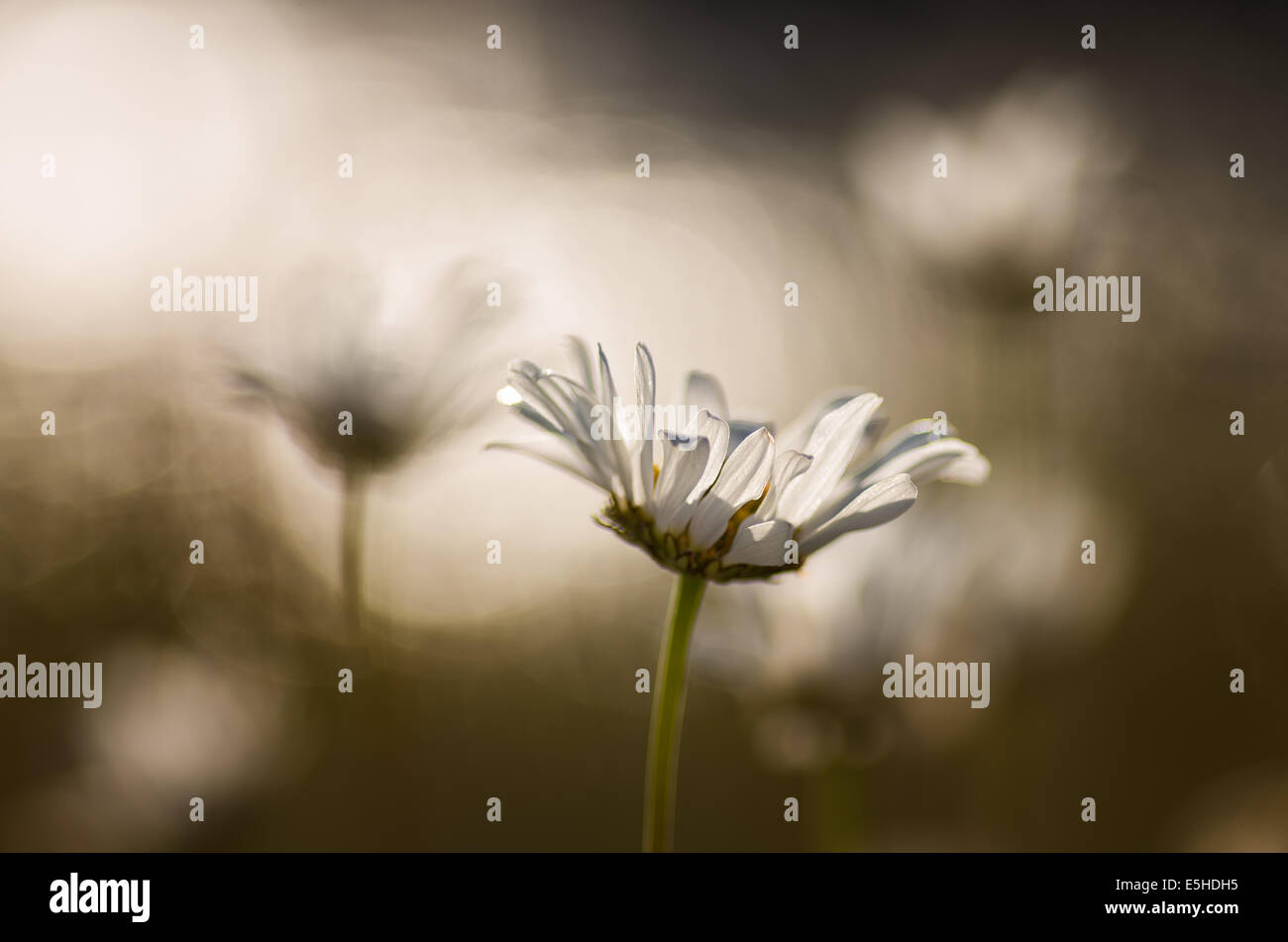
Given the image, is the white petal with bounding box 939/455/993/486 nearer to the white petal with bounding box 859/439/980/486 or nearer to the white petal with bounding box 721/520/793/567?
the white petal with bounding box 859/439/980/486

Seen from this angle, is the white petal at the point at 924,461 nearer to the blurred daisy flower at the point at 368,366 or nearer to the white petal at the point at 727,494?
the white petal at the point at 727,494

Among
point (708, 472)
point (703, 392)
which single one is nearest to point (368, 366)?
point (703, 392)

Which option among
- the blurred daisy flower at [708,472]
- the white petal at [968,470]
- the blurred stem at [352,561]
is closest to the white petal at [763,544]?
the blurred daisy flower at [708,472]

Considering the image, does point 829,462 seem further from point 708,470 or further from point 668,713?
point 668,713

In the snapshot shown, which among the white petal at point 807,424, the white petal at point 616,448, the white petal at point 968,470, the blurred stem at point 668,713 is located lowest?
the blurred stem at point 668,713

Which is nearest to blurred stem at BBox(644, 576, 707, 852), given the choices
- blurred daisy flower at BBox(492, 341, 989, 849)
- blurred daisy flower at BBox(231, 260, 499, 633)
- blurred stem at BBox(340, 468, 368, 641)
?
blurred daisy flower at BBox(492, 341, 989, 849)
